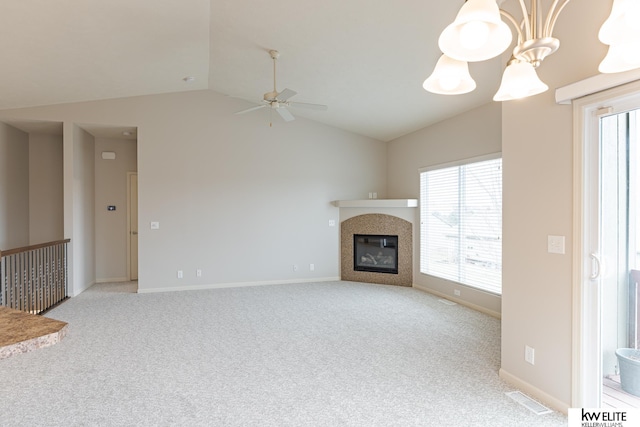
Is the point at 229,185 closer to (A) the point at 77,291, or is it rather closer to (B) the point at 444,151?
(A) the point at 77,291

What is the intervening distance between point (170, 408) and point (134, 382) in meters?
0.59

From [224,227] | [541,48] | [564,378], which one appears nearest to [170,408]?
[564,378]

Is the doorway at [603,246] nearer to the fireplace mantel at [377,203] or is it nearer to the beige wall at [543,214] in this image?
the beige wall at [543,214]

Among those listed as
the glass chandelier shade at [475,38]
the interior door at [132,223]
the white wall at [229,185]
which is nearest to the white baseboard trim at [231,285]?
the white wall at [229,185]

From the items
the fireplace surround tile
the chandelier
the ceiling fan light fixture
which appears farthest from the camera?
the fireplace surround tile

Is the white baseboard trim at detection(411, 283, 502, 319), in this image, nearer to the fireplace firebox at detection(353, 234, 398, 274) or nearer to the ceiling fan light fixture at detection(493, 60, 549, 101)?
the fireplace firebox at detection(353, 234, 398, 274)

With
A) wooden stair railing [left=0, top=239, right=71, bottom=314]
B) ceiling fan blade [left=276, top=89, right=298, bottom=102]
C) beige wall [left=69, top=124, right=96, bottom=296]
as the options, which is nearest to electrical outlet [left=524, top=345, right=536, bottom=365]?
ceiling fan blade [left=276, top=89, right=298, bottom=102]

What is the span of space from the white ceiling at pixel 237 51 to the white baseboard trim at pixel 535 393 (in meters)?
3.04

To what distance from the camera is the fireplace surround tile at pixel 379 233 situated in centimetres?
669

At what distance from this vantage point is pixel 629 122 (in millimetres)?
2162

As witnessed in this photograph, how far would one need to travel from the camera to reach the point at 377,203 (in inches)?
266

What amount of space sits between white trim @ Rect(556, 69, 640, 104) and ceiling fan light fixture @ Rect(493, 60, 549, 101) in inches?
37.0

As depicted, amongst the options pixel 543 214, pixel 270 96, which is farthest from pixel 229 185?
pixel 543 214

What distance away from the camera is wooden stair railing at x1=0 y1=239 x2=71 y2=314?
4578 millimetres
